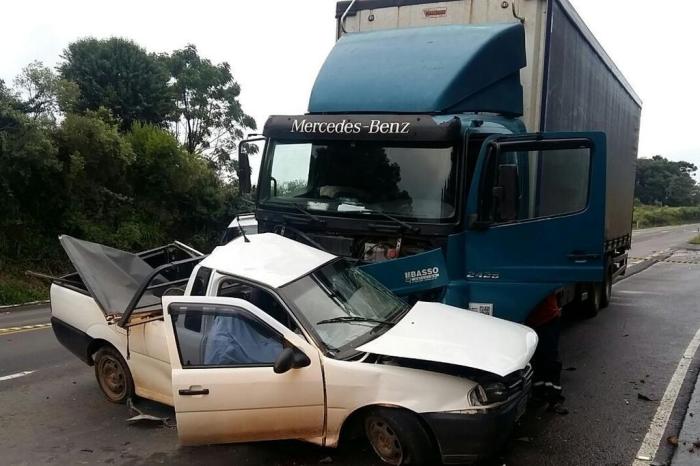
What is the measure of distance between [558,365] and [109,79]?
24.8m

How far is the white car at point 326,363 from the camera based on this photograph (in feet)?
12.6

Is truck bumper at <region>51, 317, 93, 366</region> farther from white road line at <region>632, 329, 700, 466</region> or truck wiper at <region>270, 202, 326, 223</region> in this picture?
white road line at <region>632, 329, 700, 466</region>

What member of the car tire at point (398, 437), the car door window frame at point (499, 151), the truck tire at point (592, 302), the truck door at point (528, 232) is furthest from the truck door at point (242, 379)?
the truck tire at point (592, 302)

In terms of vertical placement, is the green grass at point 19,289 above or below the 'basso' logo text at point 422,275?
below

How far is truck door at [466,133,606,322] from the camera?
208 inches

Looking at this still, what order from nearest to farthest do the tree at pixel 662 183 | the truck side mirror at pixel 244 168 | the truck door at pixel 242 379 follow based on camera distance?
the truck door at pixel 242 379, the truck side mirror at pixel 244 168, the tree at pixel 662 183

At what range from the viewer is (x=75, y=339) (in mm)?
5781

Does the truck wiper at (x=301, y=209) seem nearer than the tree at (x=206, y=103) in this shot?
Yes

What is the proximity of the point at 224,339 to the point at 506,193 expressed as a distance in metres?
2.68

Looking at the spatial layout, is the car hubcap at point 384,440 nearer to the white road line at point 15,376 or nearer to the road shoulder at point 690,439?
the road shoulder at point 690,439

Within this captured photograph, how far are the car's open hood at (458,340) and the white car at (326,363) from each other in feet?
0.04

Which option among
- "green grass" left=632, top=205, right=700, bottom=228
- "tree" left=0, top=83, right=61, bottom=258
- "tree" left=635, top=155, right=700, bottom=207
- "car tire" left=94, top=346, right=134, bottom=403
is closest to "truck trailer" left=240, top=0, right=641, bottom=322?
"car tire" left=94, top=346, right=134, bottom=403

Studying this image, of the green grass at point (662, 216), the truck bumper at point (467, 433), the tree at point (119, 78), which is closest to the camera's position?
the truck bumper at point (467, 433)

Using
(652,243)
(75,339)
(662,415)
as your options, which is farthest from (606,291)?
(652,243)
